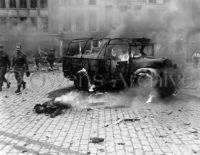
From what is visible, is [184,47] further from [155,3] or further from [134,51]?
[155,3]

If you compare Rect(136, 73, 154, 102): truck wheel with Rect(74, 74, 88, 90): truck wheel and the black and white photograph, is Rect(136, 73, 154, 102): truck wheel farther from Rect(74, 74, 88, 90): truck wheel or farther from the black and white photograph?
Rect(74, 74, 88, 90): truck wheel

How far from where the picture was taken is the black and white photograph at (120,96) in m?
4.71

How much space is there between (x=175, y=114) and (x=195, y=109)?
815mm

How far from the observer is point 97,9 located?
573 inches

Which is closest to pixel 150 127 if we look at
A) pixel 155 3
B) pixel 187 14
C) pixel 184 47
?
pixel 184 47

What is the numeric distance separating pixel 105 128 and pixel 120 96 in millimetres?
3234

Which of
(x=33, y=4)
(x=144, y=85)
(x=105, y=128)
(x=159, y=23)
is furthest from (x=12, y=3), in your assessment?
(x=105, y=128)

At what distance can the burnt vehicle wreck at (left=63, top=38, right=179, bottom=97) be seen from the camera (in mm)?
8188

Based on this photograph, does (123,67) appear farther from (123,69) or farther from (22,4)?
(22,4)

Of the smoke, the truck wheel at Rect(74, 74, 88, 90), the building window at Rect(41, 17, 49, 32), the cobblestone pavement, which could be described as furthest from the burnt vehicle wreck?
the building window at Rect(41, 17, 49, 32)

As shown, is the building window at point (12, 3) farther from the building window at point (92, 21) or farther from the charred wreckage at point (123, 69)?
the charred wreckage at point (123, 69)

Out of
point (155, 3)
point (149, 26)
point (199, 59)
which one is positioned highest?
point (155, 3)

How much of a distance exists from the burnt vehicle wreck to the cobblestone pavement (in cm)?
62

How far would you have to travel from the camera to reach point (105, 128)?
552 cm
